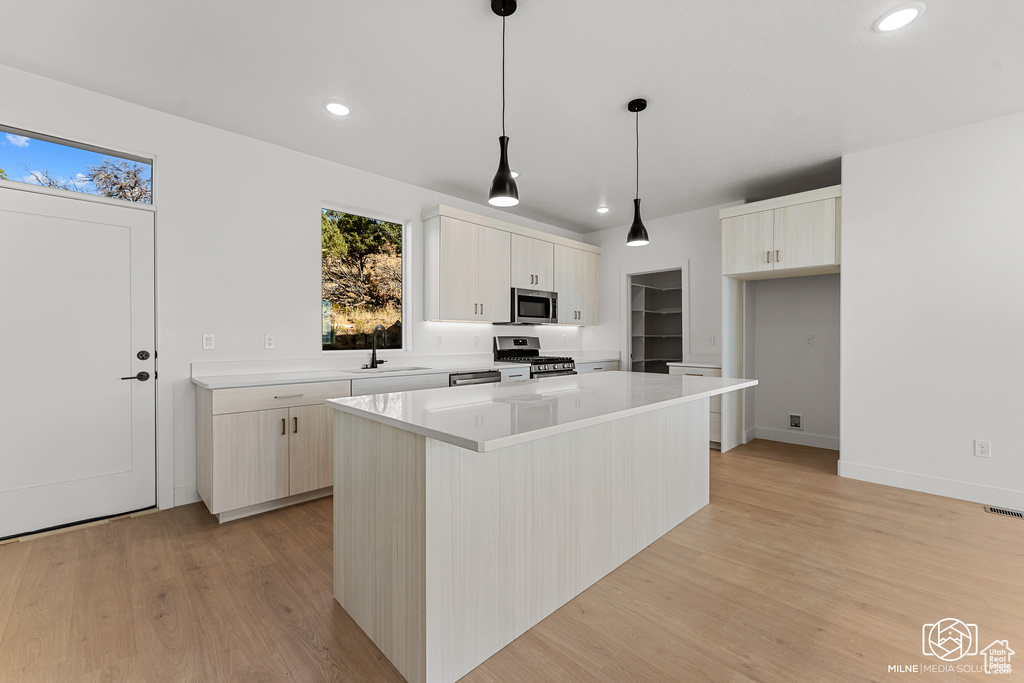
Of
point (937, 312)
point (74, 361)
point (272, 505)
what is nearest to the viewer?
point (74, 361)

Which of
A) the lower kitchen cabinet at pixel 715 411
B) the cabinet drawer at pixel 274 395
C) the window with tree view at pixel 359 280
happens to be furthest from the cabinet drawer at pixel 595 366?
the cabinet drawer at pixel 274 395

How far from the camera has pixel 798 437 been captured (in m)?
4.61

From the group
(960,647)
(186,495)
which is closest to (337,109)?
(186,495)

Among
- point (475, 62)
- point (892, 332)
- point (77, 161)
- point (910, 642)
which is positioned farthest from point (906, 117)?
point (77, 161)

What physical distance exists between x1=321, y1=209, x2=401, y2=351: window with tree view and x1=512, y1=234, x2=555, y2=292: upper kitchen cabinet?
130 cm

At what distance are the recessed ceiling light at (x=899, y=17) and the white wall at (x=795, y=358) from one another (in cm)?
285

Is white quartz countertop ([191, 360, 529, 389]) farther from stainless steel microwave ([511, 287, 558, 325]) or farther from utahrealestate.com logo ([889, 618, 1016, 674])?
utahrealestate.com logo ([889, 618, 1016, 674])

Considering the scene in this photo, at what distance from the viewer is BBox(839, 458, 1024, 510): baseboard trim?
9.44ft

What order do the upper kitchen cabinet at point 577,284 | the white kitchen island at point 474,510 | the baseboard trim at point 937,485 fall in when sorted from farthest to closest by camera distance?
the upper kitchen cabinet at point 577,284 < the baseboard trim at point 937,485 < the white kitchen island at point 474,510

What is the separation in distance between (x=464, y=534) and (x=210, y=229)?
289 centimetres

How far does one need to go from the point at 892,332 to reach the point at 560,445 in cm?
314

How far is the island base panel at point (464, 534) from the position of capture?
139cm

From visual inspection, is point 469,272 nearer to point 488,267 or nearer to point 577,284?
point 488,267

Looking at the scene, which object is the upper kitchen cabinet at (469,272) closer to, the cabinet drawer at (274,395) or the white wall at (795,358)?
the cabinet drawer at (274,395)
